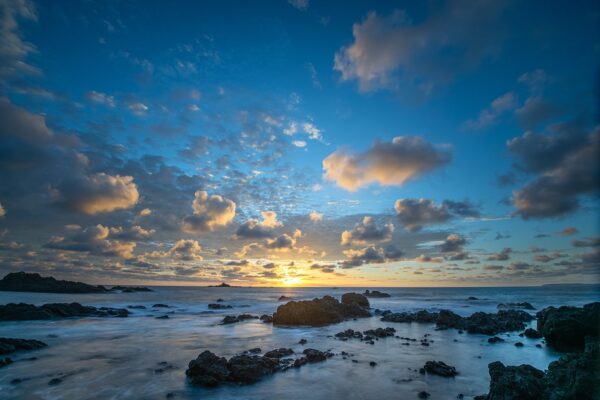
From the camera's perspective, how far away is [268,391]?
16672 mm

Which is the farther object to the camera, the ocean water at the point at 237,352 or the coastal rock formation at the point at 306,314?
the coastal rock formation at the point at 306,314

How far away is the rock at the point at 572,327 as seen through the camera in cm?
2703

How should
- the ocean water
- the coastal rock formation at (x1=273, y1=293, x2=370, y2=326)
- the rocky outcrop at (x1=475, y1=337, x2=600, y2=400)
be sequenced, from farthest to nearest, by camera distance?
the coastal rock formation at (x1=273, y1=293, x2=370, y2=326) → the ocean water → the rocky outcrop at (x1=475, y1=337, x2=600, y2=400)

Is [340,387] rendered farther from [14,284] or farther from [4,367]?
[14,284]

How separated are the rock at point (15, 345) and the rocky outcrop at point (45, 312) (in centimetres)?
2489

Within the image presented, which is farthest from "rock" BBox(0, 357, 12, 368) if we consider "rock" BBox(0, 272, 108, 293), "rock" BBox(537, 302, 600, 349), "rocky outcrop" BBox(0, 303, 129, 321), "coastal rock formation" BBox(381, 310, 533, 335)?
"rock" BBox(0, 272, 108, 293)

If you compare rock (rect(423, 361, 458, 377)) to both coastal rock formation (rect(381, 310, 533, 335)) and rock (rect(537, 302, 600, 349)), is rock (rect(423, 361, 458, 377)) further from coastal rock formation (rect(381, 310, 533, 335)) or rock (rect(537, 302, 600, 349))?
coastal rock formation (rect(381, 310, 533, 335))

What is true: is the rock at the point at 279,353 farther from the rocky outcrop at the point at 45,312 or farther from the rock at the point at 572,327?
the rocky outcrop at the point at 45,312

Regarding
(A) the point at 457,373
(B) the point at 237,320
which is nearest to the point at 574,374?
(A) the point at 457,373

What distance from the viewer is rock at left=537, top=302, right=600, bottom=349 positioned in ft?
88.7

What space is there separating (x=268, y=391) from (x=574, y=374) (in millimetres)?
13273

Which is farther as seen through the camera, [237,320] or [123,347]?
[237,320]

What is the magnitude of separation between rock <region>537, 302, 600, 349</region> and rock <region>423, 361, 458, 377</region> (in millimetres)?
15855

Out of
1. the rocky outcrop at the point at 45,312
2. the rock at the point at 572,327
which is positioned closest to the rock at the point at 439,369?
the rock at the point at 572,327
